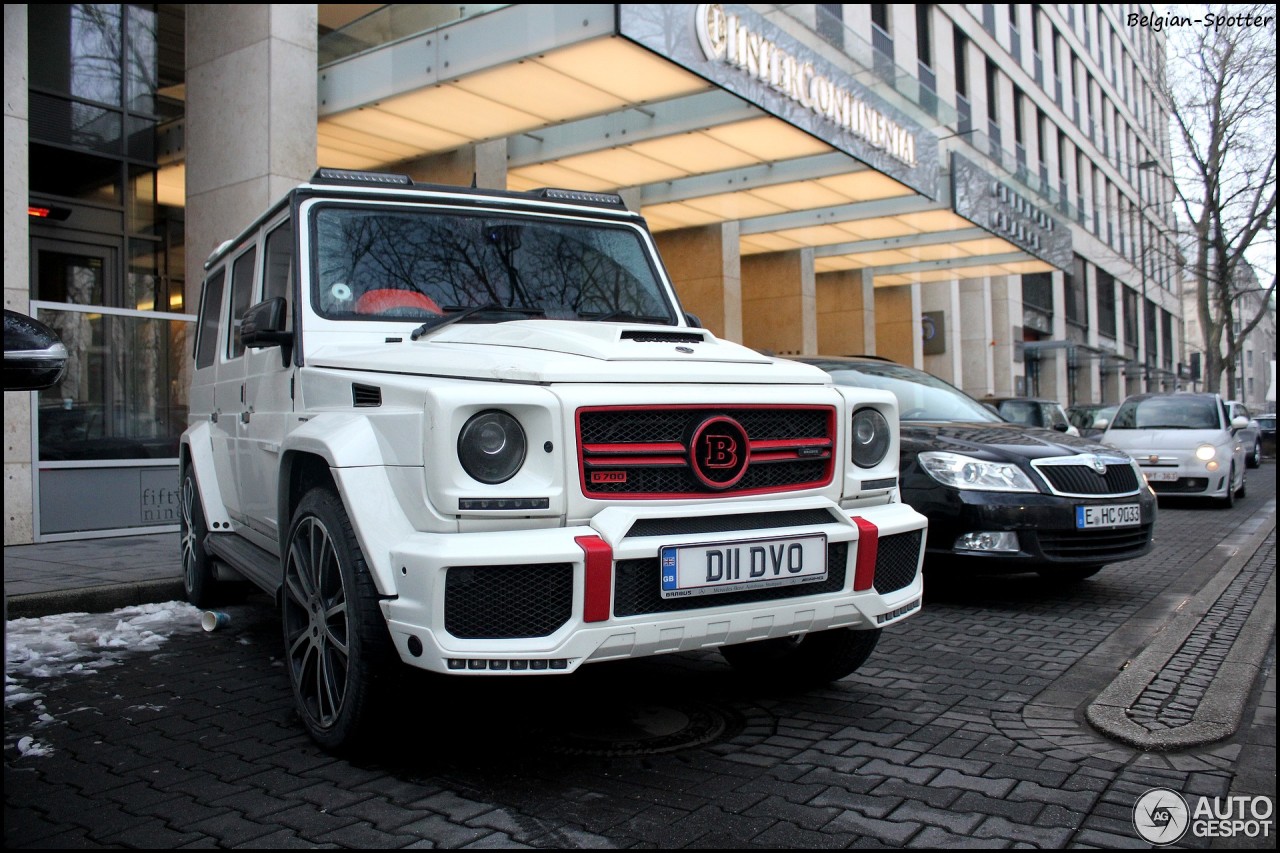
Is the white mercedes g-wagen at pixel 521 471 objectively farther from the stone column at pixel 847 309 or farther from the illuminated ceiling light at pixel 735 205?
the stone column at pixel 847 309

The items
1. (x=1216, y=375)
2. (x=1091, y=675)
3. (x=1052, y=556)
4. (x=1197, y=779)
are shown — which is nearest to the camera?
(x=1197, y=779)

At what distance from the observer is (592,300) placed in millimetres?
4480

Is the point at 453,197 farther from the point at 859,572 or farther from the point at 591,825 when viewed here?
the point at 591,825

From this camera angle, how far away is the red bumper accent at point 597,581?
2912 mm

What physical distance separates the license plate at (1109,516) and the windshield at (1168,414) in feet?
29.1

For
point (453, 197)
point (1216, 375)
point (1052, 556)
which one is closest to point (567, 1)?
point (453, 197)

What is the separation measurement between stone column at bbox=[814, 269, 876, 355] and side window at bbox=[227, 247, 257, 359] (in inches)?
829

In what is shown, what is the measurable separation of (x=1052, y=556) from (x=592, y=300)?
11.1 ft

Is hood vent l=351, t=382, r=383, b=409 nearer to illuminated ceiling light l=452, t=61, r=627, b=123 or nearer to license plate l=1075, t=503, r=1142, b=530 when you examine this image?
license plate l=1075, t=503, r=1142, b=530

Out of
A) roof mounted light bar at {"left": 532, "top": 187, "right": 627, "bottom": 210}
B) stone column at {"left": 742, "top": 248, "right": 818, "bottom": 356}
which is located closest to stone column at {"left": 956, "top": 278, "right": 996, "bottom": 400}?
stone column at {"left": 742, "top": 248, "right": 818, "bottom": 356}

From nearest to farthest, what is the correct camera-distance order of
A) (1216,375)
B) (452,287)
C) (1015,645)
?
(452,287) → (1015,645) → (1216,375)

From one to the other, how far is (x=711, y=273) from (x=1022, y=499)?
13287 mm

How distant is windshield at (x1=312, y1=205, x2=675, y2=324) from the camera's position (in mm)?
4156

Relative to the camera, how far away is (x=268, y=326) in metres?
3.96
